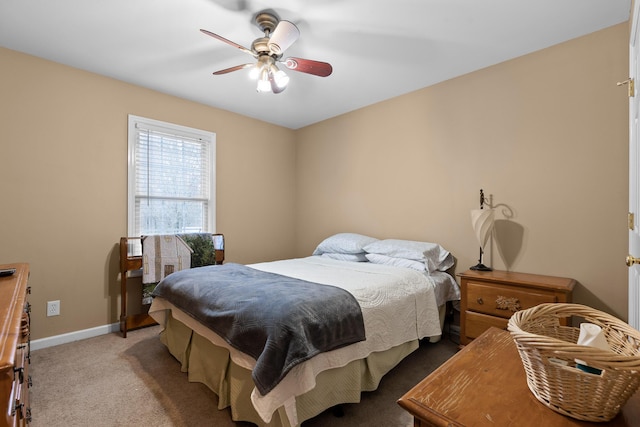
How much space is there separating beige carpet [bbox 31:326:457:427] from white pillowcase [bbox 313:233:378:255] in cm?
114

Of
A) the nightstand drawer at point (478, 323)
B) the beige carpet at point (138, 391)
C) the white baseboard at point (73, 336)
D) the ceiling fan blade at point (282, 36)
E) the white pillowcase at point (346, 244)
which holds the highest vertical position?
the ceiling fan blade at point (282, 36)

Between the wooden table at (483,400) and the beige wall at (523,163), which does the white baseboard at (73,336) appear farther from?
the wooden table at (483,400)

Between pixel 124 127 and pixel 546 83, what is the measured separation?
3.93 m

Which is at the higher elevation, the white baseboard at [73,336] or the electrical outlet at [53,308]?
the electrical outlet at [53,308]

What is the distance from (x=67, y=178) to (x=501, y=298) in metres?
3.86

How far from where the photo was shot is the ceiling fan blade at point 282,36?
71.2 inches

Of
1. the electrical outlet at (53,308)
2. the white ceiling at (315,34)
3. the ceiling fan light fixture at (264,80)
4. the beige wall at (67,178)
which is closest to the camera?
the white ceiling at (315,34)

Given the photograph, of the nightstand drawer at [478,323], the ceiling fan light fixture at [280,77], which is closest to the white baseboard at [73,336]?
the ceiling fan light fixture at [280,77]

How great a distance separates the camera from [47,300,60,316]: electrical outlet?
8.84 feet

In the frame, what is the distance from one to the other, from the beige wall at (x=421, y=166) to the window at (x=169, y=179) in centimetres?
11

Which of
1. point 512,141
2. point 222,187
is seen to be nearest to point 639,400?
point 512,141

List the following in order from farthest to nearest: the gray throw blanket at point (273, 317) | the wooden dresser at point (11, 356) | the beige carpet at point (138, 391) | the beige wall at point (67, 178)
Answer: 1. the beige wall at point (67, 178)
2. the beige carpet at point (138, 391)
3. the gray throw blanket at point (273, 317)
4. the wooden dresser at point (11, 356)

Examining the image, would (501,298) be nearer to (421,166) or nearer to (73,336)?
(421,166)

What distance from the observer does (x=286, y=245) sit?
4.59 meters
